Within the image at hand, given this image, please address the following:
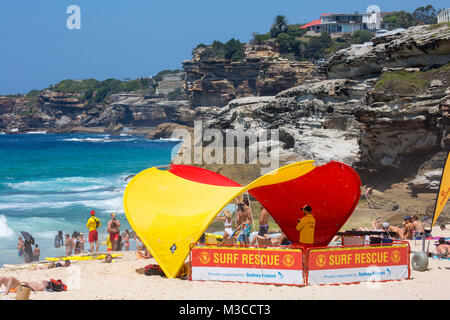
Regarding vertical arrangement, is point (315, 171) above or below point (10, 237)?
above

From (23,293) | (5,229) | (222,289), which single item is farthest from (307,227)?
(5,229)

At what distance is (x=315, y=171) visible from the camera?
11.9 metres

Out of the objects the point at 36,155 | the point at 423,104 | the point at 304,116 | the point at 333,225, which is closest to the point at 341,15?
the point at 36,155

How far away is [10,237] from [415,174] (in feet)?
61.7

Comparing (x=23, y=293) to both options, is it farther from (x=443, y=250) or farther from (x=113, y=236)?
(x=443, y=250)

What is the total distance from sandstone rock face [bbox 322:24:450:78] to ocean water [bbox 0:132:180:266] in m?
16.2

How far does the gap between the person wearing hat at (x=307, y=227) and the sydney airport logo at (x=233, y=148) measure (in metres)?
17.2

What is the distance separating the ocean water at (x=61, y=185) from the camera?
25453 mm

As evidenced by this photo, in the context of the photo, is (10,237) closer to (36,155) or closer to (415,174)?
(415,174)

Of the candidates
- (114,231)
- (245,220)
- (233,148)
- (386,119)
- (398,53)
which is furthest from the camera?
(233,148)

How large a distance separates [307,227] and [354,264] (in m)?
1.38

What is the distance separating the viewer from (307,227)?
1127cm
